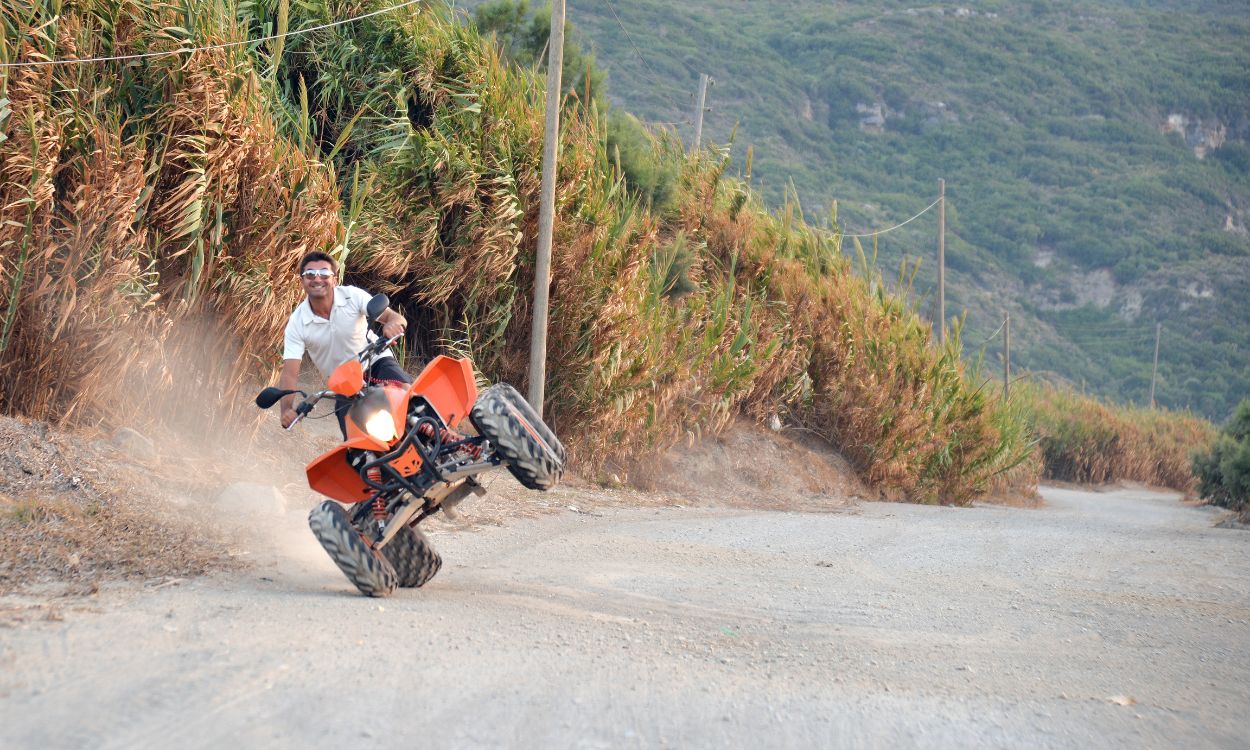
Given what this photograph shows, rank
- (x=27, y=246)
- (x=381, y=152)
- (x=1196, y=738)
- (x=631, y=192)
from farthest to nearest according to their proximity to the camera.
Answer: (x=631, y=192)
(x=381, y=152)
(x=27, y=246)
(x=1196, y=738)

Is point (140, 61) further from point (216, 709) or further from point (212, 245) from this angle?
point (216, 709)

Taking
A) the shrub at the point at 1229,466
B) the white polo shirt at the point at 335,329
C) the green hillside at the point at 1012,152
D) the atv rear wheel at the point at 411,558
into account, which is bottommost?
the shrub at the point at 1229,466

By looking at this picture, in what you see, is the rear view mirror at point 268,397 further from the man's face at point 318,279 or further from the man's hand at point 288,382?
the man's face at point 318,279

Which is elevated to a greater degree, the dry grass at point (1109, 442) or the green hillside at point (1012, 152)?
the green hillside at point (1012, 152)

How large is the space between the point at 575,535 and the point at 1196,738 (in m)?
5.56

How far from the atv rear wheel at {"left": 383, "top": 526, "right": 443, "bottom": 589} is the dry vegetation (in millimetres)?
3907

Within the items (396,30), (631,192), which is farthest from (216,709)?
(631,192)

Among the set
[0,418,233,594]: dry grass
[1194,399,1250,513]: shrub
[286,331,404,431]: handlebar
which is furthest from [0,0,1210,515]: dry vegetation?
[1194,399,1250,513]: shrub

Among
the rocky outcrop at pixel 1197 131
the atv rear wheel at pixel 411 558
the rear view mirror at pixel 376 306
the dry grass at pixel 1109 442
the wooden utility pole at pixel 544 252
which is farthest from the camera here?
the rocky outcrop at pixel 1197 131

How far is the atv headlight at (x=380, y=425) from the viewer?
19.5 ft

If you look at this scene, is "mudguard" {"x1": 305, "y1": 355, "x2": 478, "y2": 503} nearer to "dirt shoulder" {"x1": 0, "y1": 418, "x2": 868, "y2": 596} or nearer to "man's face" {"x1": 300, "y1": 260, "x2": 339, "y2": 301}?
"man's face" {"x1": 300, "y1": 260, "x2": 339, "y2": 301}

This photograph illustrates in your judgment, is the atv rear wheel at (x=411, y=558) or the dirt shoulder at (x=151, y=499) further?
the atv rear wheel at (x=411, y=558)

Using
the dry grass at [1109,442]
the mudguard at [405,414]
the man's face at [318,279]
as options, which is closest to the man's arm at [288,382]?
the mudguard at [405,414]

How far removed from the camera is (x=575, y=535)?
31.9 ft
